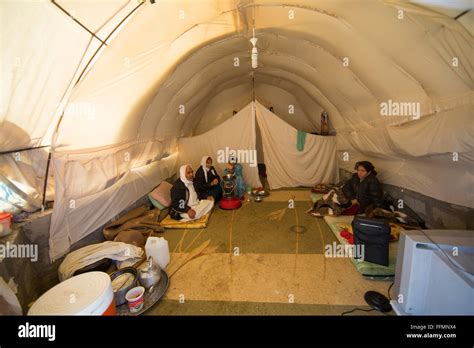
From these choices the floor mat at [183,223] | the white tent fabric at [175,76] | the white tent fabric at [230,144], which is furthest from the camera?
the white tent fabric at [230,144]

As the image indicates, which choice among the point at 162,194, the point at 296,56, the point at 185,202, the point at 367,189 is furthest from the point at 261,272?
the point at 296,56

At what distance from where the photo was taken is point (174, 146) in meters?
5.36

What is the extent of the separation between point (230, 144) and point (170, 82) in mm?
2045

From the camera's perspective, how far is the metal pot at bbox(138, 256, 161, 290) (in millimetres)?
2055

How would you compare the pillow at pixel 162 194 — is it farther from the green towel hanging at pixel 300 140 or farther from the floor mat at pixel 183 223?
the green towel hanging at pixel 300 140

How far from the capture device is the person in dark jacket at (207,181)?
4.40m

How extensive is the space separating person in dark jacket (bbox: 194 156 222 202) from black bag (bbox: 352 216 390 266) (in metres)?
2.83

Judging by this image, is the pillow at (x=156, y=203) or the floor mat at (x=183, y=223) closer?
the floor mat at (x=183, y=223)

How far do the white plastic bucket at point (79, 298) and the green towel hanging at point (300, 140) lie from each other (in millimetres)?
4487

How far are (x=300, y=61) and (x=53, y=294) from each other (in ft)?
16.3

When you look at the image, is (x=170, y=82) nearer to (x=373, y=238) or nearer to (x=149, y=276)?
(x=149, y=276)

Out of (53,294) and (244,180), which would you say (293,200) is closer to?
(244,180)

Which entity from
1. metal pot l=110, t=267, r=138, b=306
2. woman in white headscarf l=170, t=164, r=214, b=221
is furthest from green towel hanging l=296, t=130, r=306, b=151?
metal pot l=110, t=267, r=138, b=306

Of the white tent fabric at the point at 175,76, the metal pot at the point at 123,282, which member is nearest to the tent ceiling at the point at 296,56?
the white tent fabric at the point at 175,76
